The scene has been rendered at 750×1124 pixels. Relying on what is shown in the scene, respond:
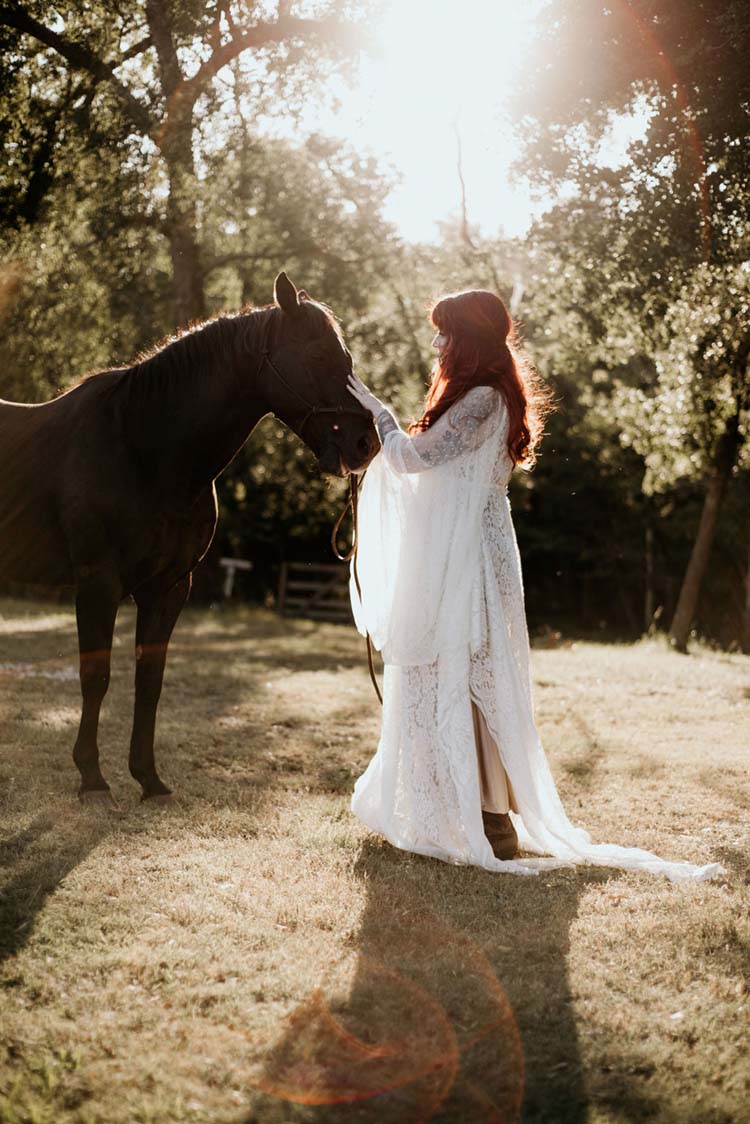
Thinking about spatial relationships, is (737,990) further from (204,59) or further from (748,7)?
(204,59)

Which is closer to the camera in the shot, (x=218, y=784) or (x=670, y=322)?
(x=218, y=784)

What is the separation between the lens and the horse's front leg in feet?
18.2

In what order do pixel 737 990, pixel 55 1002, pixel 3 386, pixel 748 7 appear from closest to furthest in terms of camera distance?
pixel 55 1002, pixel 737 990, pixel 748 7, pixel 3 386

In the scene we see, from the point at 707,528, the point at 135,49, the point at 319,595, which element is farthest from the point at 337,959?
the point at 319,595

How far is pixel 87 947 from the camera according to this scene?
11.6 ft

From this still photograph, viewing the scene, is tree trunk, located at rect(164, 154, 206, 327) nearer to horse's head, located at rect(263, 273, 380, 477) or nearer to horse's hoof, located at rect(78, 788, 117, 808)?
horse's head, located at rect(263, 273, 380, 477)

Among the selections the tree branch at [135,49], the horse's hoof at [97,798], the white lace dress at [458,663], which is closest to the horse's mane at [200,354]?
the white lace dress at [458,663]

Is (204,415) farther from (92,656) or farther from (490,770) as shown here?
(490,770)

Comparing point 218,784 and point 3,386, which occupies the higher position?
point 3,386

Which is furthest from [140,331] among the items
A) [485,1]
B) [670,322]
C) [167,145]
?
[670,322]

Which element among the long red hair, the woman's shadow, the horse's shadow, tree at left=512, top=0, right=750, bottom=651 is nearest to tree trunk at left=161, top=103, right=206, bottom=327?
tree at left=512, top=0, right=750, bottom=651

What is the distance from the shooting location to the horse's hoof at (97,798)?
5375 mm

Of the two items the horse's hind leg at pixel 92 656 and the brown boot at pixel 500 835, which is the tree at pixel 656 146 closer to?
the brown boot at pixel 500 835

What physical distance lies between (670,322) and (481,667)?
667cm
